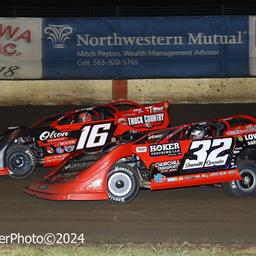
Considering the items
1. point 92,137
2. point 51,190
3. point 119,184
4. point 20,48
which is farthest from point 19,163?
point 20,48

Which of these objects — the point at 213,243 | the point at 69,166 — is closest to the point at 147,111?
the point at 69,166

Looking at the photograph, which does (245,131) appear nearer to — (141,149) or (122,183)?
(141,149)

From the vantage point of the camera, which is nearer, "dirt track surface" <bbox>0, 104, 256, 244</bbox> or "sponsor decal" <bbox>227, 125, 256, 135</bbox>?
"dirt track surface" <bbox>0, 104, 256, 244</bbox>

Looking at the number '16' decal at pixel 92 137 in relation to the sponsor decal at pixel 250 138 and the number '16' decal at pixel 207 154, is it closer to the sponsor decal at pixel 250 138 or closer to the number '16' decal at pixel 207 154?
the number '16' decal at pixel 207 154

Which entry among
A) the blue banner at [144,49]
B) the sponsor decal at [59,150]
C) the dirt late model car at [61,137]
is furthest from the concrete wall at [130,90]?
the sponsor decal at [59,150]

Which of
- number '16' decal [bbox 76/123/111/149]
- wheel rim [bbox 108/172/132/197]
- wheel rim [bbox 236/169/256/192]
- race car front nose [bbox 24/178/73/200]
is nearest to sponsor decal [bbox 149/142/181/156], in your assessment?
wheel rim [bbox 108/172/132/197]

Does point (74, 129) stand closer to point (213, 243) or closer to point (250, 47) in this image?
point (213, 243)

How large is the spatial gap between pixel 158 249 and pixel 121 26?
12.6 metres

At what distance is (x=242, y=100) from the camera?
765 inches

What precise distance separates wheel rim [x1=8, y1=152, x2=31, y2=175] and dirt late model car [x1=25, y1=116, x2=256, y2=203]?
167cm

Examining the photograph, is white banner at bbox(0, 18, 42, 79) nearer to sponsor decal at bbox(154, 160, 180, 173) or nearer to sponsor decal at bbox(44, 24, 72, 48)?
sponsor decal at bbox(44, 24, 72, 48)

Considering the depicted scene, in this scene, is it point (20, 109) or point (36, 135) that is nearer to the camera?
point (36, 135)

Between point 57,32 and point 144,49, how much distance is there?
241 centimetres

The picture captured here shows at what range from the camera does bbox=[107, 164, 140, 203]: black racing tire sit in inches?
399
